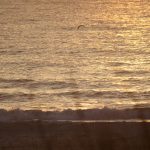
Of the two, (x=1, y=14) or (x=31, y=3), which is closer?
(x=1, y=14)

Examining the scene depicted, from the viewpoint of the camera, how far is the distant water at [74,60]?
4.78 meters

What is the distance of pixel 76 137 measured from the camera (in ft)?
7.13

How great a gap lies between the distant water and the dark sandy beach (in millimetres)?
2005

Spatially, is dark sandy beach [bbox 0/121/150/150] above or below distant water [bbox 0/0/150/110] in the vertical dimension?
above

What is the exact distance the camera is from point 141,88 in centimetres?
513

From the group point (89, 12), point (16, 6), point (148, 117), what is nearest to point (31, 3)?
point (16, 6)

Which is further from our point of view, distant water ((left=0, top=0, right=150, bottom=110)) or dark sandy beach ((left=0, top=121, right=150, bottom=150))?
distant water ((left=0, top=0, right=150, bottom=110))

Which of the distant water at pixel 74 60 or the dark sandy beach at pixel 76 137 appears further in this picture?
the distant water at pixel 74 60

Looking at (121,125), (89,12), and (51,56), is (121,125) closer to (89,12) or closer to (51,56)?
(51,56)

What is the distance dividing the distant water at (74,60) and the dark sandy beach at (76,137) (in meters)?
2.01

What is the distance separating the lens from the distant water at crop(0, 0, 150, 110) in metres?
4.78

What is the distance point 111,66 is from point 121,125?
158 inches

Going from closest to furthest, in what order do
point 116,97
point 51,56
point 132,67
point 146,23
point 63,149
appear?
point 63,149 → point 116,97 → point 132,67 → point 51,56 → point 146,23

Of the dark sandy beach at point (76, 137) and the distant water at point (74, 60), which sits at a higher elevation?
the dark sandy beach at point (76, 137)
